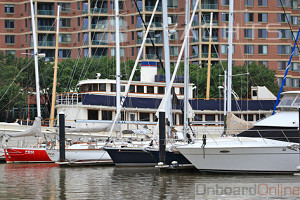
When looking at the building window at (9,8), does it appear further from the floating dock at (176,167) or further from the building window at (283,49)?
the floating dock at (176,167)

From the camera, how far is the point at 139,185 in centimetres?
3122

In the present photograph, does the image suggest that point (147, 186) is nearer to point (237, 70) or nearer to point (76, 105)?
point (76, 105)

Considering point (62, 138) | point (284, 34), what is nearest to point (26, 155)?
point (62, 138)

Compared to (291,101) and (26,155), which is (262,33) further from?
(291,101)

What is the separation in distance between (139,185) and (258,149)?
244 inches

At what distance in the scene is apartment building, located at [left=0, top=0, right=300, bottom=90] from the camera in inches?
3748

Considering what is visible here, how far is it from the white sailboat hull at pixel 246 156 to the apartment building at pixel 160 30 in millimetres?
59229

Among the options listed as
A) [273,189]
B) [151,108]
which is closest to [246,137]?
[273,189]

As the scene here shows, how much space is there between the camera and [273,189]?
28672 millimetres

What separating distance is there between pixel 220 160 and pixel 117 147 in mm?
7828

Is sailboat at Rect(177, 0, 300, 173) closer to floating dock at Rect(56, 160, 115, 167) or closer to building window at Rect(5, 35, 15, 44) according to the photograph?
floating dock at Rect(56, 160, 115, 167)

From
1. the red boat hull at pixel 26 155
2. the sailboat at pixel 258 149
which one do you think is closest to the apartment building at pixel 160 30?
the red boat hull at pixel 26 155

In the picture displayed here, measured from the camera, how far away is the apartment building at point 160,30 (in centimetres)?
9519

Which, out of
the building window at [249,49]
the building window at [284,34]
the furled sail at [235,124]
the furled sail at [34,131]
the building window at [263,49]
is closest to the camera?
the furled sail at [235,124]
